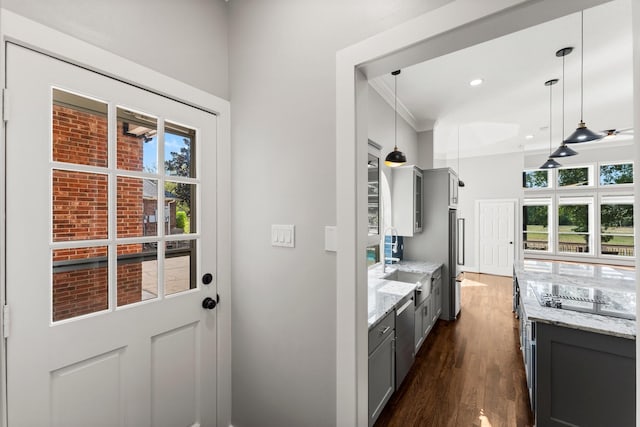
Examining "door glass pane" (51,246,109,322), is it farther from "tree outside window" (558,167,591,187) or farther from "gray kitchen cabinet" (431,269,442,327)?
"tree outside window" (558,167,591,187)

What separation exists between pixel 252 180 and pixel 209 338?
0.95 metres

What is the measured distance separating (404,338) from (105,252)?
2.24 m

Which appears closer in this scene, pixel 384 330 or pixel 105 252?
pixel 105 252

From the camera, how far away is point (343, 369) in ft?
4.13

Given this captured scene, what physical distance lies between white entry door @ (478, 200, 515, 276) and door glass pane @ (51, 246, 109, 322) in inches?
301

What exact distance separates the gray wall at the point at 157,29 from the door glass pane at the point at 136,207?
57 cm

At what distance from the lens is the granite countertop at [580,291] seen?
1693mm

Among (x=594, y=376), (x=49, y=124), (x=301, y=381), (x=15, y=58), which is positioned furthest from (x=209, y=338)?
(x=594, y=376)

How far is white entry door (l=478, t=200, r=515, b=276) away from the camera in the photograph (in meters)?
6.69

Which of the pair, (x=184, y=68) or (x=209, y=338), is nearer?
(x=184, y=68)

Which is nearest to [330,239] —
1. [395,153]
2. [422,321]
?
[395,153]

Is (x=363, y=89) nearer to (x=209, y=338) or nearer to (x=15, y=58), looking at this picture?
(x=15, y=58)

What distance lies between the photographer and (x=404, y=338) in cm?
243

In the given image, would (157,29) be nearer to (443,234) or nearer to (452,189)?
(443,234)
